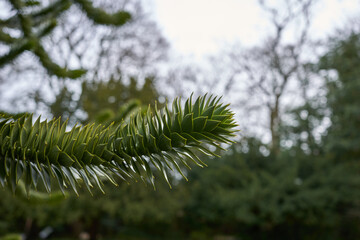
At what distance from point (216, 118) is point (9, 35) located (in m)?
1.87

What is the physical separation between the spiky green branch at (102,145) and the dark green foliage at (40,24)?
1071mm

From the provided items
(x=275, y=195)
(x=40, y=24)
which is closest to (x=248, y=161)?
(x=275, y=195)

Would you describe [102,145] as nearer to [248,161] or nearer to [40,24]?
[40,24]

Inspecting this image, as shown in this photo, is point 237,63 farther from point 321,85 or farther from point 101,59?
point 101,59

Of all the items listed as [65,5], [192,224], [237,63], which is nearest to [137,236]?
[192,224]

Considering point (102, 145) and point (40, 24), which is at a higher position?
point (40, 24)

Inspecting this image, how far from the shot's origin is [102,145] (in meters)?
1.19

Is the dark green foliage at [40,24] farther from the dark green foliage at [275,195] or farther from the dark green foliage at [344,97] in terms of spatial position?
the dark green foliage at [344,97]

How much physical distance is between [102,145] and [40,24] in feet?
5.75

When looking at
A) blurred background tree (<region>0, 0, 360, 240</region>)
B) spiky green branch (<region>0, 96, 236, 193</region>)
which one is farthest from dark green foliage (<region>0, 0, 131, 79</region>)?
blurred background tree (<region>0, 0, 360, 240</region>)

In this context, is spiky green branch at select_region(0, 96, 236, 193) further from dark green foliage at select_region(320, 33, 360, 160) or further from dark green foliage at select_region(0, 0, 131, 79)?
dark green foliage at select_region(320, 33, 360, 160)

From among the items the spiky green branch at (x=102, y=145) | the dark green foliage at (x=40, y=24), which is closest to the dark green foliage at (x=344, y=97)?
the dark green foliage at (x=40, y=24)

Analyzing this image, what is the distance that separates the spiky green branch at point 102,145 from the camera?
45.6 inches

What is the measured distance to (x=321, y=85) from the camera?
53.7ft
